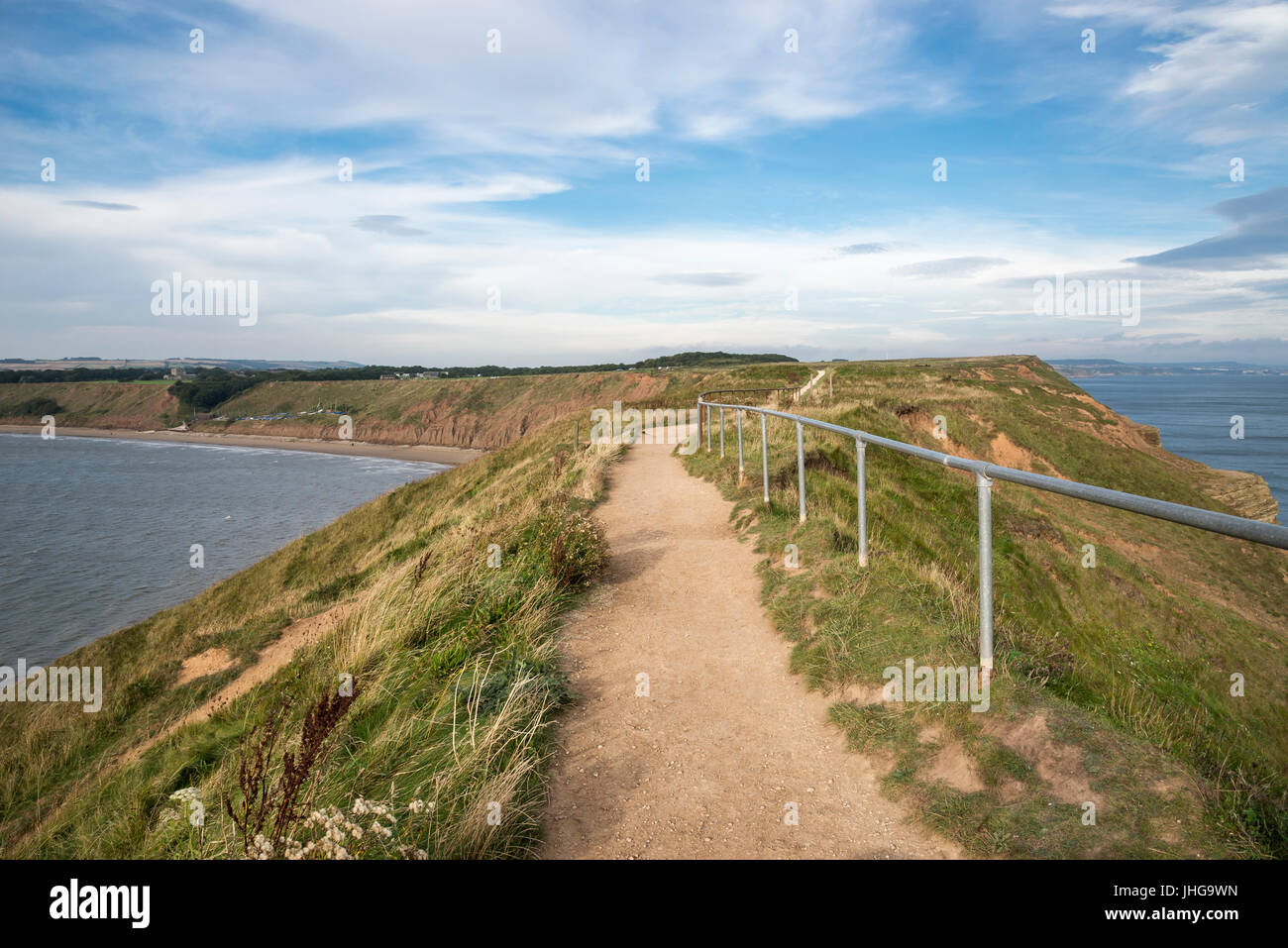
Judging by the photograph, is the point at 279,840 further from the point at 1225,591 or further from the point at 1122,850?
the point at 1225,591

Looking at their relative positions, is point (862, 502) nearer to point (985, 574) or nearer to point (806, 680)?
point (806, 680)

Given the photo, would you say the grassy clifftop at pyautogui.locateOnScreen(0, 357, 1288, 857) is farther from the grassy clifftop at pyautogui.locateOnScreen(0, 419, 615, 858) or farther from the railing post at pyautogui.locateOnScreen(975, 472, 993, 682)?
the railing post at pyautogui.locateOnScreen(975, 472, 993, 682)

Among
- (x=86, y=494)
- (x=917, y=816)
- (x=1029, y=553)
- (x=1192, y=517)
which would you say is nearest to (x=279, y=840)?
(x=917, y=816)

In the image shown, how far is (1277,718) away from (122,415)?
14764 centimetres

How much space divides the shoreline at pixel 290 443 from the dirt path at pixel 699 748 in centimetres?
7149

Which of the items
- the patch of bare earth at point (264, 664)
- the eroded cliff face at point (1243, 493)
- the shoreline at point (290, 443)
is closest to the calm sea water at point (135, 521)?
the shoreline at point (290, 443)

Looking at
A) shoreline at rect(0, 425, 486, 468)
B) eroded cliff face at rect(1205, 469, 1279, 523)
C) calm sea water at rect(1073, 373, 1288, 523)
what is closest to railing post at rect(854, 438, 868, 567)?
eroded cliff face at rect(1205, 469, 1279, 523)

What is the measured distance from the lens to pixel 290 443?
96.8m

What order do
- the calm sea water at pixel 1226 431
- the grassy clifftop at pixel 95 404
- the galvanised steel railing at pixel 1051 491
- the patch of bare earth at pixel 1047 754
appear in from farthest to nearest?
1. the grassy clifftop at pixel 95 404
2. the calm sea water at pixel 1226 431
3. the patch of bare earth at pixel 1047 754
4. the galvanised steel railing at pixel 1051 491

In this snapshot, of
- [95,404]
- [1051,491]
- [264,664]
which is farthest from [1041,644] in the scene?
[95,404]

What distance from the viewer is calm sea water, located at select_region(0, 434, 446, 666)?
22.9 metres

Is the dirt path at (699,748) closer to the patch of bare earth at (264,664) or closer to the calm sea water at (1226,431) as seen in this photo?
the patch of bare earth at (264,664)

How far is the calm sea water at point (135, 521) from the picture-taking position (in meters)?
22.9
